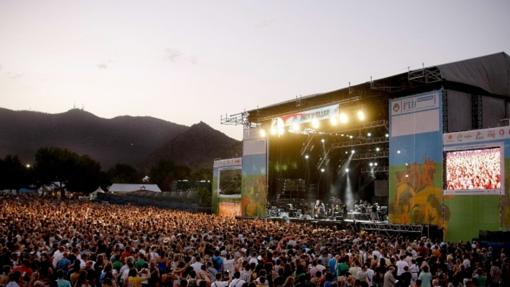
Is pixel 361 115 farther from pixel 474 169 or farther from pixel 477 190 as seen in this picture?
pixel 477 190

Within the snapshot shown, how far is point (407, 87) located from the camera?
24859 millimetres

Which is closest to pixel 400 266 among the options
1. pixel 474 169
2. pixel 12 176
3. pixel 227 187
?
pixel 474 169

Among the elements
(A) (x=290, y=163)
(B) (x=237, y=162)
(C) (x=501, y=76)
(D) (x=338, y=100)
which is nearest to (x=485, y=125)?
(C) (x=501, y=76)

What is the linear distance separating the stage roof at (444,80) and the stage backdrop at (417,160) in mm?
632

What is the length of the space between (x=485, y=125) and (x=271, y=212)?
16509 millimetres

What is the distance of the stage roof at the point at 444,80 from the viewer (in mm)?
23234

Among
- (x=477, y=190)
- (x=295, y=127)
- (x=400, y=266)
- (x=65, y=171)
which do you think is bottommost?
(x=400, y=266)

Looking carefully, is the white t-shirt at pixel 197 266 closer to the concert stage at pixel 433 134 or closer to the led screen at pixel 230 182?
the concert stage at pixel 433 134

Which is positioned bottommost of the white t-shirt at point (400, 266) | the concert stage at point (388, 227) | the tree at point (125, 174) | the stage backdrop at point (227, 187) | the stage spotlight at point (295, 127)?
the concert stage at point (388, 227)

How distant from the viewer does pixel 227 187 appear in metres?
42.3

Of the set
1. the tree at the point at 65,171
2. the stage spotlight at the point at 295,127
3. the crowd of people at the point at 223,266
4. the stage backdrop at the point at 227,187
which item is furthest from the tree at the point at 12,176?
the crowd of people at the point at 223,266

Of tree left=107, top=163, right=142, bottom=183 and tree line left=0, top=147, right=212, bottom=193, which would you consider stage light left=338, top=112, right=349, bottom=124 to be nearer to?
tree line left=0, top=147, right=212, bottom=193

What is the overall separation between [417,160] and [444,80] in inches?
161

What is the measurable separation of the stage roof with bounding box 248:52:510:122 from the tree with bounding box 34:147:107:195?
2487 inches
